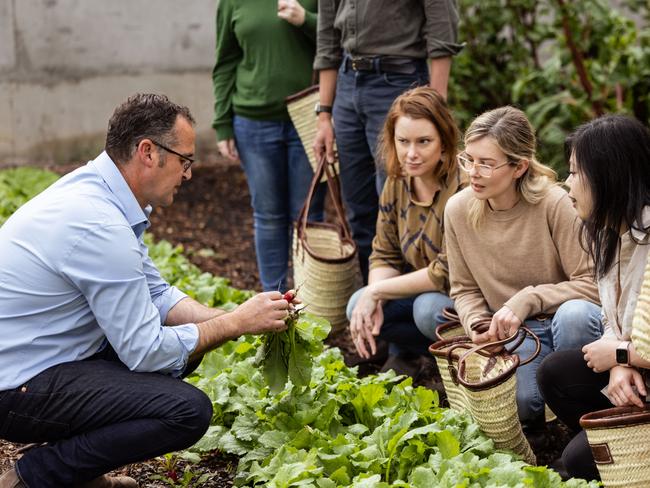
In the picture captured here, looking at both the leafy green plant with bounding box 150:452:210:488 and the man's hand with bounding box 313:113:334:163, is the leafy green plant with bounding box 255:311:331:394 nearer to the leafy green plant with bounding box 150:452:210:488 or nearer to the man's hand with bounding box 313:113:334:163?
the leafy green plant with bounding box 150:452:210:488

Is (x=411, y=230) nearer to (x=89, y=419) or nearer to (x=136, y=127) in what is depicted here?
(x=136, y=127)

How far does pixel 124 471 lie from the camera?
398cm

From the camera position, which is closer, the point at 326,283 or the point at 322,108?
the point at 326,283

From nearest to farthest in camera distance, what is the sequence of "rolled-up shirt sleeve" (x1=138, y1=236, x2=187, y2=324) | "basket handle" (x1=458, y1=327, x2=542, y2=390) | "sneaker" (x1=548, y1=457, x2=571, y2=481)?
"basket handle" (x1=458, y1=327, x2=542, y2=390) < "sneaker" (x1=548, y1=457, x2=571, y2=481) < "rolled-up shirt sleeve" (x1=138, y1=236, x2=187, y2=324)

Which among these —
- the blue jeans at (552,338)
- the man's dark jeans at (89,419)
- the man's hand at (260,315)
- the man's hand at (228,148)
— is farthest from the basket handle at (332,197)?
the man's dark jeans at (89,419)

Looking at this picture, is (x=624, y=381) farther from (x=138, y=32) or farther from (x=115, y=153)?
(x=138, y=32)

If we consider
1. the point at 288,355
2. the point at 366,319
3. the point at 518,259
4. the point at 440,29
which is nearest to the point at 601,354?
the point at 518,259

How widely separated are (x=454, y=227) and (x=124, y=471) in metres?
1.52

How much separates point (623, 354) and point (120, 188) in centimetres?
164

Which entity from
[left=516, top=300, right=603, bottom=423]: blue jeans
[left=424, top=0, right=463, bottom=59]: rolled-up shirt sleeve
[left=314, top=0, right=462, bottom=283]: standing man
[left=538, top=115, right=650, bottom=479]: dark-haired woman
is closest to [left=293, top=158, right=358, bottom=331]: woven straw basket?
[left=314, top=0, right=462, bottom=283]: standing man

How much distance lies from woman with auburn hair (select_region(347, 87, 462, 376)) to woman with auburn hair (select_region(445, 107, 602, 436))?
1.10 ft

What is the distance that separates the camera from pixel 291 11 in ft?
17.3

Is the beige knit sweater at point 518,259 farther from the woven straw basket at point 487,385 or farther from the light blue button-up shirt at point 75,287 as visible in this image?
the light blue button-up shirt at point 75,287

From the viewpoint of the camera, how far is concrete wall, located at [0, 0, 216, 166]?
31.6 feet
